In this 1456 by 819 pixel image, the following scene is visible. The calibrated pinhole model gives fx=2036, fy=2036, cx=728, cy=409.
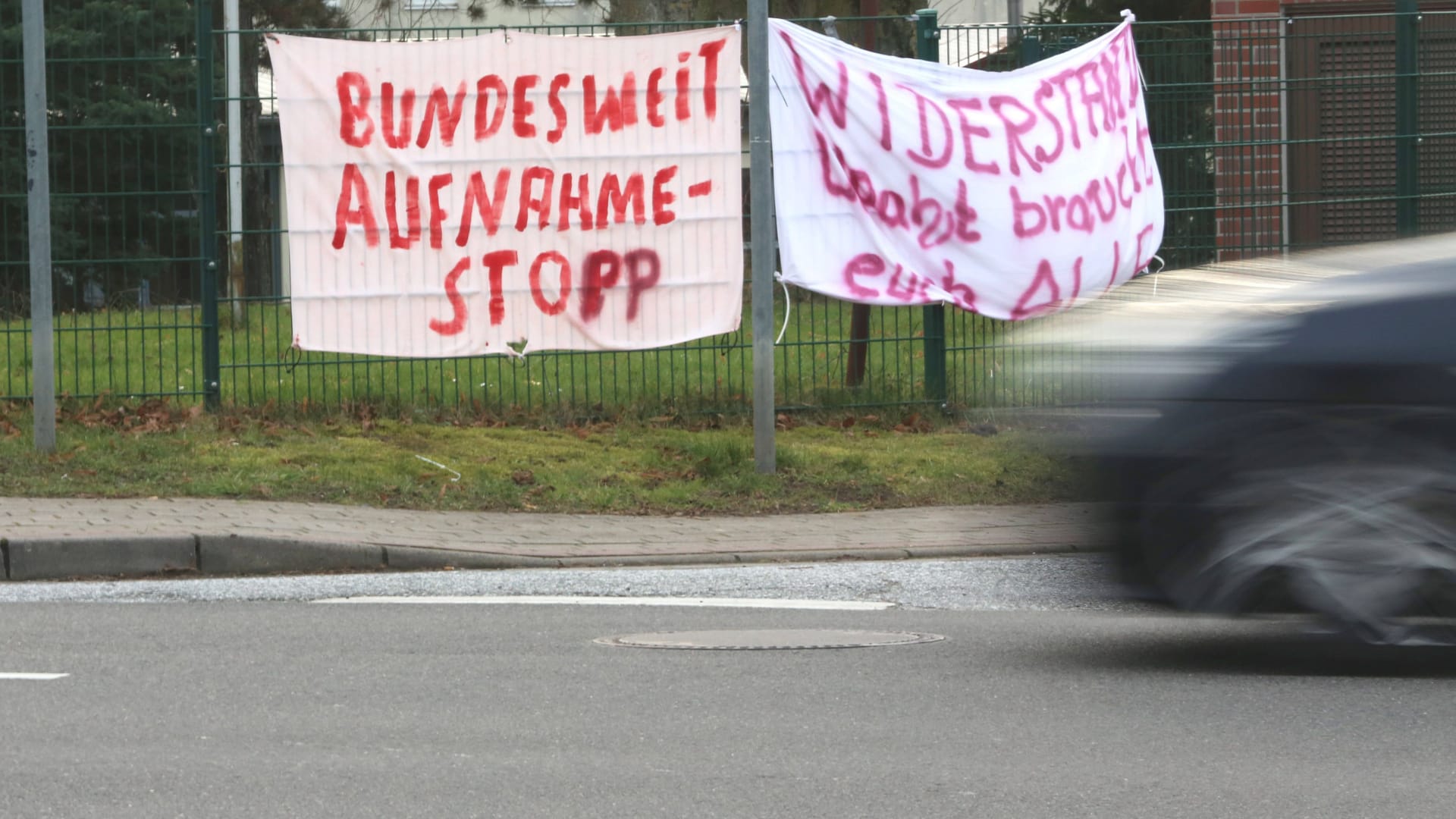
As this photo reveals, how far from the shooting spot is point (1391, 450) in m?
5.83

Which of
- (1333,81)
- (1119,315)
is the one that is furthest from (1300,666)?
(1333,81)

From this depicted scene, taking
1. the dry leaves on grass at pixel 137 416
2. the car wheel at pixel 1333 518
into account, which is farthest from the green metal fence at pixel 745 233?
the car wheel at pixel 1333 518

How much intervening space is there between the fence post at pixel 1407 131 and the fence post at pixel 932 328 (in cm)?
322

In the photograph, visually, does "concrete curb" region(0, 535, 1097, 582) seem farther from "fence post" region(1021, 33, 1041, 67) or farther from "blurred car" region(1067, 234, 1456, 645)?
"fence post" region(1021, 33, 1041, 67)

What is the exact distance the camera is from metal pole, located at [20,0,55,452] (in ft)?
36.1

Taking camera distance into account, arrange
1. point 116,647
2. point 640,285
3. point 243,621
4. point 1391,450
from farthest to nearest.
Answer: point 640,285
point 243,621
point 116,647
point 1391,450

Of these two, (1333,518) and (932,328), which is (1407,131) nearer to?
(932,328)

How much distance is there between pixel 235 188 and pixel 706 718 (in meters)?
8.56

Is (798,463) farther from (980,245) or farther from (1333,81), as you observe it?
(1333,81)

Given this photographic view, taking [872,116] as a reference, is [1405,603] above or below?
below

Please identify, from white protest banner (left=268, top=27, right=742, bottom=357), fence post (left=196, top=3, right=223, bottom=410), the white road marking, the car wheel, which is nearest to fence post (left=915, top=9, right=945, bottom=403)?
white protest banner (left=268, top=27, right=742, bottom=357)

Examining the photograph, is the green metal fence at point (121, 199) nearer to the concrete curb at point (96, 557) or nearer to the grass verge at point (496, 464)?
the grass verge at point (496, 464)

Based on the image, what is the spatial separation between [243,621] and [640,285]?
17.5ft

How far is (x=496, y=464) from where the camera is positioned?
11250 millimetres
